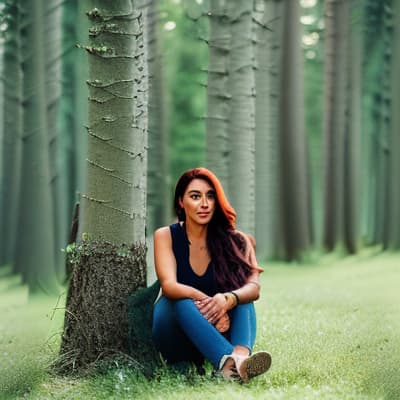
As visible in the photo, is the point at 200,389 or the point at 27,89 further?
the point at 27,89

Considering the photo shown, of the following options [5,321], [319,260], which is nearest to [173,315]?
[5,321]

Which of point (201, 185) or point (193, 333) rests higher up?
point (201, 185)

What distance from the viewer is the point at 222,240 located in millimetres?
5695

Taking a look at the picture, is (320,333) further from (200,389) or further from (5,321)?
(5,321)

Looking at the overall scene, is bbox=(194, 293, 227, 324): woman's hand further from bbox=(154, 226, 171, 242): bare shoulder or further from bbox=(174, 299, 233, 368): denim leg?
bbox=(154, 226, 171, 242): bare shoulder

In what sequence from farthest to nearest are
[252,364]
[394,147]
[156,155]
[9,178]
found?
[9,178] < [394,147] < [156,155] < [252,364]

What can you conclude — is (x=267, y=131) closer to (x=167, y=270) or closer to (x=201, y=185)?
(x=201, y=185)

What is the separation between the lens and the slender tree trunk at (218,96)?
370 inches

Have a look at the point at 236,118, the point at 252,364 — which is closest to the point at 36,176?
the point at 236,118

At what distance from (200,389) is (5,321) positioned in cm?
522

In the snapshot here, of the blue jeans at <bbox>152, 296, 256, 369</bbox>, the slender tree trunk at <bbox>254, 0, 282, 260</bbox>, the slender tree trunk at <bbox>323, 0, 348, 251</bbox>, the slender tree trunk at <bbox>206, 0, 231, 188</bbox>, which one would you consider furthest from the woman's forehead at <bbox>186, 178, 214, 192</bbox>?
the slender tree trunk at <bbox>323, 0, 348, 251</bbox>

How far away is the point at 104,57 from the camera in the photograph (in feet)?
18.9

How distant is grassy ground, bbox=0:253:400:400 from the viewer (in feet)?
17.4

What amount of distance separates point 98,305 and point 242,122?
391cm
